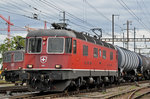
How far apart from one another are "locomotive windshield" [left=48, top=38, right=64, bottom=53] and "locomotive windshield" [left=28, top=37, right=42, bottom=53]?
62 centimetres

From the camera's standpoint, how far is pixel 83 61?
1691cm

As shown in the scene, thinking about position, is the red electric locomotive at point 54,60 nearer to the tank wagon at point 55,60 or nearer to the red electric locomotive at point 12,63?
the tank wagon at point 55,60

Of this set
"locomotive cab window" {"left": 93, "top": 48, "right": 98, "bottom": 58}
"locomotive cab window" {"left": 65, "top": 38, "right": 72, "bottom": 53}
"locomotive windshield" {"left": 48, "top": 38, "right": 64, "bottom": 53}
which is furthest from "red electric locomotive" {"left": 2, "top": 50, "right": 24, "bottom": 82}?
"locomotive cab window" {"left": 65, "top": 38, "right": 72, "bottom": 53}

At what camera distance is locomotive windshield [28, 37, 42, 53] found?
15.7 m

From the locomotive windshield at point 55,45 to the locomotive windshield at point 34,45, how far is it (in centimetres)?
62

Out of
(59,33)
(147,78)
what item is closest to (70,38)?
(59,33)

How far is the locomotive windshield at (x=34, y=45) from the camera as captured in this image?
15.7 meters

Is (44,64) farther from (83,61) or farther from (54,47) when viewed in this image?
(83,61)

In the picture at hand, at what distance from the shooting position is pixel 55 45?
15461mm

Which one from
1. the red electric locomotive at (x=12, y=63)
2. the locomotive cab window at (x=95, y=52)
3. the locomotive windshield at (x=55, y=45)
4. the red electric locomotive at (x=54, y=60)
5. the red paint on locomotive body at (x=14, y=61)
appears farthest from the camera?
the red paint on locomotive body at (x=14, y=61)

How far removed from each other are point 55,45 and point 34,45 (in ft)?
4.21

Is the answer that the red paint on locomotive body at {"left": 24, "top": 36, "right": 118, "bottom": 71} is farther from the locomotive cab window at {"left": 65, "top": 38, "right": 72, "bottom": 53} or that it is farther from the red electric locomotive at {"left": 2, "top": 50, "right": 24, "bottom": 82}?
the red electric locomotive at {"left": 2, "top": 50, "right": 24, "bottom": 82}

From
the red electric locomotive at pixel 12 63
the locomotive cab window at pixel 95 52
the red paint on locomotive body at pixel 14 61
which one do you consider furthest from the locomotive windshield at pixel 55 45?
the red paint on locomotive body at pixel 14 61

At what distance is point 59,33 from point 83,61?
2492 millimetres
